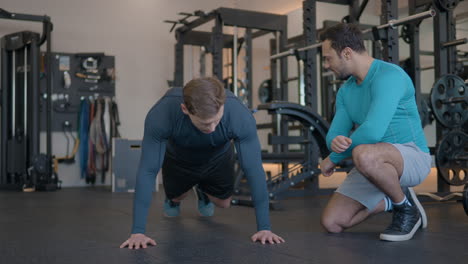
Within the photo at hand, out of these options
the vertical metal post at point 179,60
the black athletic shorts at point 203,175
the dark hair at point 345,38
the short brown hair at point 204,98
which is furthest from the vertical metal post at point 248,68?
the short brown hair at point 204,98

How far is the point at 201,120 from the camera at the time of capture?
179 centimetres

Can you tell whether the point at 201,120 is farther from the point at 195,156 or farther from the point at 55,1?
the point at 55,1

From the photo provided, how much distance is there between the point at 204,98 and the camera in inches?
68.7

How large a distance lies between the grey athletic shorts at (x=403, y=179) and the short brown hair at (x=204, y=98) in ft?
2.86

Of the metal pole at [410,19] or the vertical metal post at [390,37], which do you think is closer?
the metal pole at [410,19]

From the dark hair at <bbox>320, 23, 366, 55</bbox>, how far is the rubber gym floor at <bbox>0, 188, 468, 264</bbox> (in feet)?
2.65

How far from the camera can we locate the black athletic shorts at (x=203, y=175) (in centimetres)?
254

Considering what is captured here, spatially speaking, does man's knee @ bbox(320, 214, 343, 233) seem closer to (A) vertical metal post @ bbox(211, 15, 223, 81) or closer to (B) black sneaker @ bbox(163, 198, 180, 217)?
(B) black sneaker @ bbox(163, 198, 180, 217)

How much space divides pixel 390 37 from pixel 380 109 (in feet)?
6.70

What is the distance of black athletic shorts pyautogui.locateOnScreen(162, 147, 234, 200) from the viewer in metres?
2.54

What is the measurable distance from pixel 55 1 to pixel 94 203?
365cm

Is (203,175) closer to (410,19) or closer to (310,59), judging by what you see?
(410,19)

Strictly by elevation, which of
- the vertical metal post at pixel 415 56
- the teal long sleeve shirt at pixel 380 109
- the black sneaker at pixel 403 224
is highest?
the vertical metal post at pixel 415 56

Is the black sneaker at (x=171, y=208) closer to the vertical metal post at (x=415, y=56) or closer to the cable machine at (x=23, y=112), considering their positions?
the vertical metal post at (x=415, y=56)
